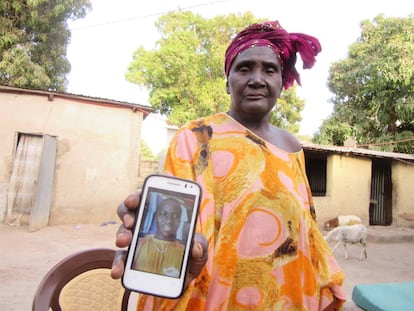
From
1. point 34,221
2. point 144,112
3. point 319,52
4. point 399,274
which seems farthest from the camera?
point 144,112

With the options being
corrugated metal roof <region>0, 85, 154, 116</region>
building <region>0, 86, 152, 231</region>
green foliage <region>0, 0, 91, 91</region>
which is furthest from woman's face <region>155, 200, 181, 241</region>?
green foliage <region>0, 0, 91, 91</region>

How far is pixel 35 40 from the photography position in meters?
12.8

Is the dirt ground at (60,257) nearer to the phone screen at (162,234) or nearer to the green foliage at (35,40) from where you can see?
the phone screen at (162,234)

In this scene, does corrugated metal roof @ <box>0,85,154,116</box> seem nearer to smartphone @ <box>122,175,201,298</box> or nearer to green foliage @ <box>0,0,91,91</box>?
green foliage @ <box>0,0,91,91</box>

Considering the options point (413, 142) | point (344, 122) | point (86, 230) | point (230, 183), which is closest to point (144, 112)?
point (86, 230)

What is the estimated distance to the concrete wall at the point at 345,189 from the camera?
31.0 ft

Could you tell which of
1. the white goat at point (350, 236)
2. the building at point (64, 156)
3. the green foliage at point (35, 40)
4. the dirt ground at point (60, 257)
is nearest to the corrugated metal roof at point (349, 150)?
the dirt ground at point (60, 257)

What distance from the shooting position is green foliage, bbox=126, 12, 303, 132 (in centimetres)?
1828

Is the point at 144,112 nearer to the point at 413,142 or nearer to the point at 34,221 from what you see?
the point at 34,221

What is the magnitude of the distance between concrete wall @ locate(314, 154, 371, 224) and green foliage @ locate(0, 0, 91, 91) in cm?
1015

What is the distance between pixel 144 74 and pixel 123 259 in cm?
1959

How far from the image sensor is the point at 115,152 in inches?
362

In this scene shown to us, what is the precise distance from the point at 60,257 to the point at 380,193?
402 inches

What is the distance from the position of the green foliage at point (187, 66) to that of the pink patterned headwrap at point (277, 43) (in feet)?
54.4
